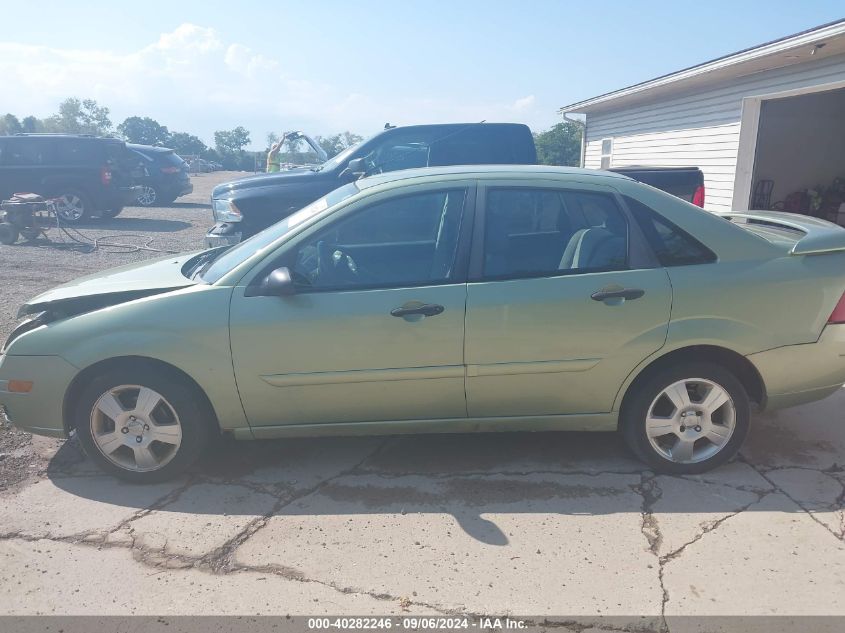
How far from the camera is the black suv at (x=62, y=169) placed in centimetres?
1512

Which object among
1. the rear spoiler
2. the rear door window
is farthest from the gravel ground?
the rear spoiler

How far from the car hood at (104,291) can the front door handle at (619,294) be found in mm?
2206

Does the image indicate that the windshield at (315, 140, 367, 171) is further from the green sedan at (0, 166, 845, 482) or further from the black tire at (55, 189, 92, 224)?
the black tire at (55, 189, 92, 224)

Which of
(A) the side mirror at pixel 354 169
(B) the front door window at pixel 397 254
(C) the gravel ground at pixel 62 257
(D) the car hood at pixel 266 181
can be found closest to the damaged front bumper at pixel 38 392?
(C) the gravel ground at pixel 62 257

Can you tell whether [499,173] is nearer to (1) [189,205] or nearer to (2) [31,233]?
(2) [31,233]

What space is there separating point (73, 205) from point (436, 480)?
48.2ft

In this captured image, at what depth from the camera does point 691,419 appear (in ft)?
12.0

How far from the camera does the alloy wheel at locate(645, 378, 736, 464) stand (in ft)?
11.9

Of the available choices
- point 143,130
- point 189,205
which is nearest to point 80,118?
point 143,130

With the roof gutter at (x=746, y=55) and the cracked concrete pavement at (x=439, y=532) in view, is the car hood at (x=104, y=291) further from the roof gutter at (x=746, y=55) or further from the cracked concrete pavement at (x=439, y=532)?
the roof gutter at (x=746, y=55)

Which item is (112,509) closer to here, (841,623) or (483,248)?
(483,248)

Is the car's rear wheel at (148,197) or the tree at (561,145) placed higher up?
the tree at (561,145)

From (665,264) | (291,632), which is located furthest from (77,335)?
(665,264)

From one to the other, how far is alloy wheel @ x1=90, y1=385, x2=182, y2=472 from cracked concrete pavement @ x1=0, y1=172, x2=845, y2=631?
170 millimetres
